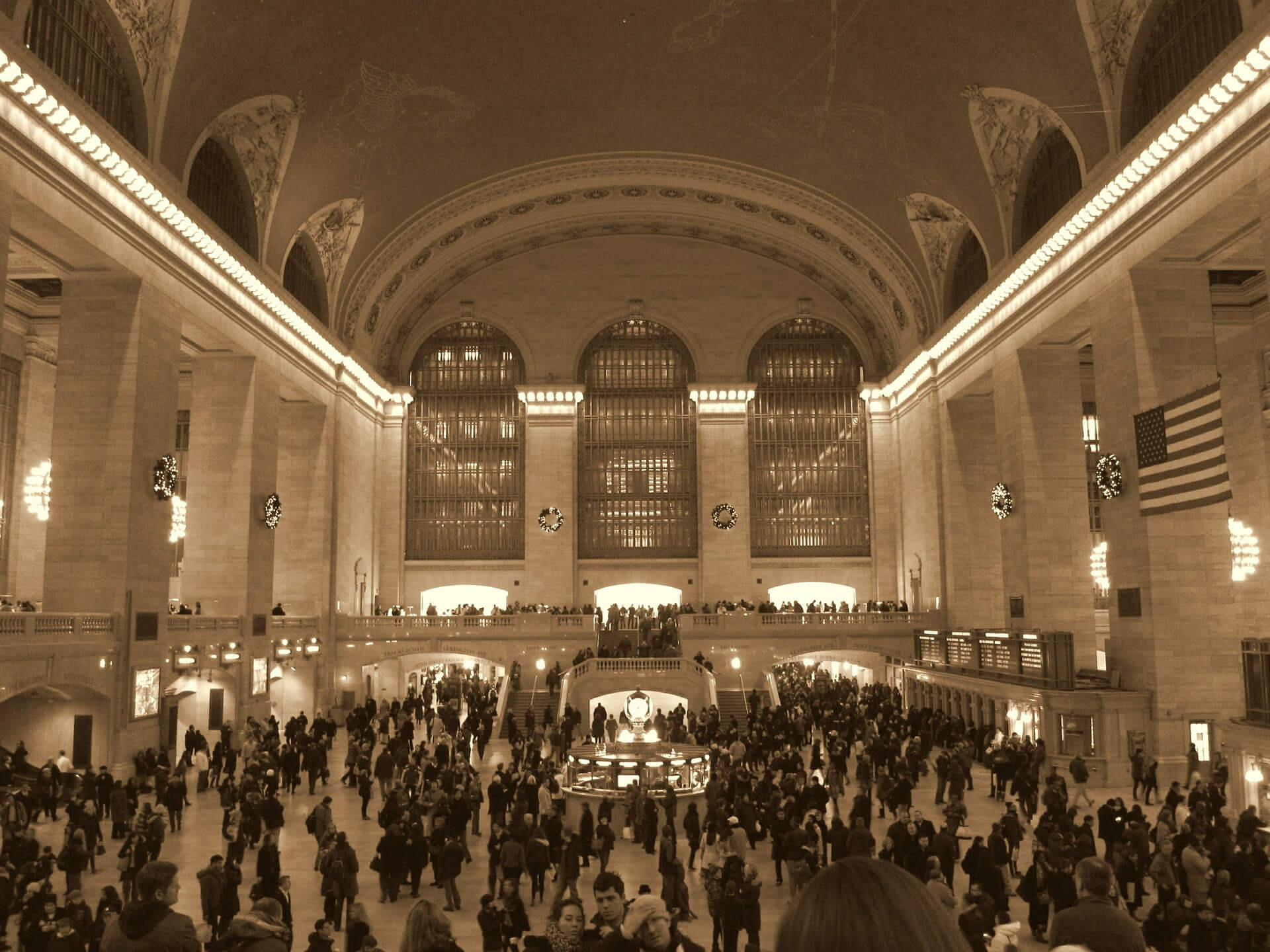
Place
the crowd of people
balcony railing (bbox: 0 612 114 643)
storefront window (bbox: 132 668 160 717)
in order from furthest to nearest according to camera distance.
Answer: storefront window (bbox: 132 668 160 717)
balcony railing (bbox: 0 612 114 643)
the crowd of people

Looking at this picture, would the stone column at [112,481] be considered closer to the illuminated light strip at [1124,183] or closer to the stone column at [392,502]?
→ the stone column at [392,502]

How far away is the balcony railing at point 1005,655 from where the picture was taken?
21.1 metres

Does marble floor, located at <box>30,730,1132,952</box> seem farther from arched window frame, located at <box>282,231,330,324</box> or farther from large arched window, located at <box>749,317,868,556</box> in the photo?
large arched window, located at <box>749,317,868,556</box>

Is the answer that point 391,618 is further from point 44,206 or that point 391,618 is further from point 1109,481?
point 1109,481

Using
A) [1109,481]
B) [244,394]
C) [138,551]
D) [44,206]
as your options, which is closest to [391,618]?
[244,394]

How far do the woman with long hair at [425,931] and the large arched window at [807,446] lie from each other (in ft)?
116

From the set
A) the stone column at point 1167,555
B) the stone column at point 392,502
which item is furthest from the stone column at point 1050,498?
the stone column at point 392,502

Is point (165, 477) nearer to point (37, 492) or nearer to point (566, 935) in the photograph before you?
point (37, 492)

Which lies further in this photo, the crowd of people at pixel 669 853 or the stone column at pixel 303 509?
the stone column at pixel 303 509

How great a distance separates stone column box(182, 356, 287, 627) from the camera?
2564cm

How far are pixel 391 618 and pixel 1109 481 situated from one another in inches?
801

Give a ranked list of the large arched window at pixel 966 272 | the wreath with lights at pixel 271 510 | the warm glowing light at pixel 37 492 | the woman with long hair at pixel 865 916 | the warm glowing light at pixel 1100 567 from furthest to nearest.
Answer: the warm glowing light at pixel 1100 567
the large arched window at pixel 966 272
the warm glowing light at pixel 37 492
the wreath with lights at pixel 271 510
the woman with long hair at pixel 865 916

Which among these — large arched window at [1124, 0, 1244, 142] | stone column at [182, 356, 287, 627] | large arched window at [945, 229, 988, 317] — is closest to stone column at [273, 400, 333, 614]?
stone column at [182, 356, 287, 627]

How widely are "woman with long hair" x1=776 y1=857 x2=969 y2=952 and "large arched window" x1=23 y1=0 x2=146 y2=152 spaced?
19.3 meters
